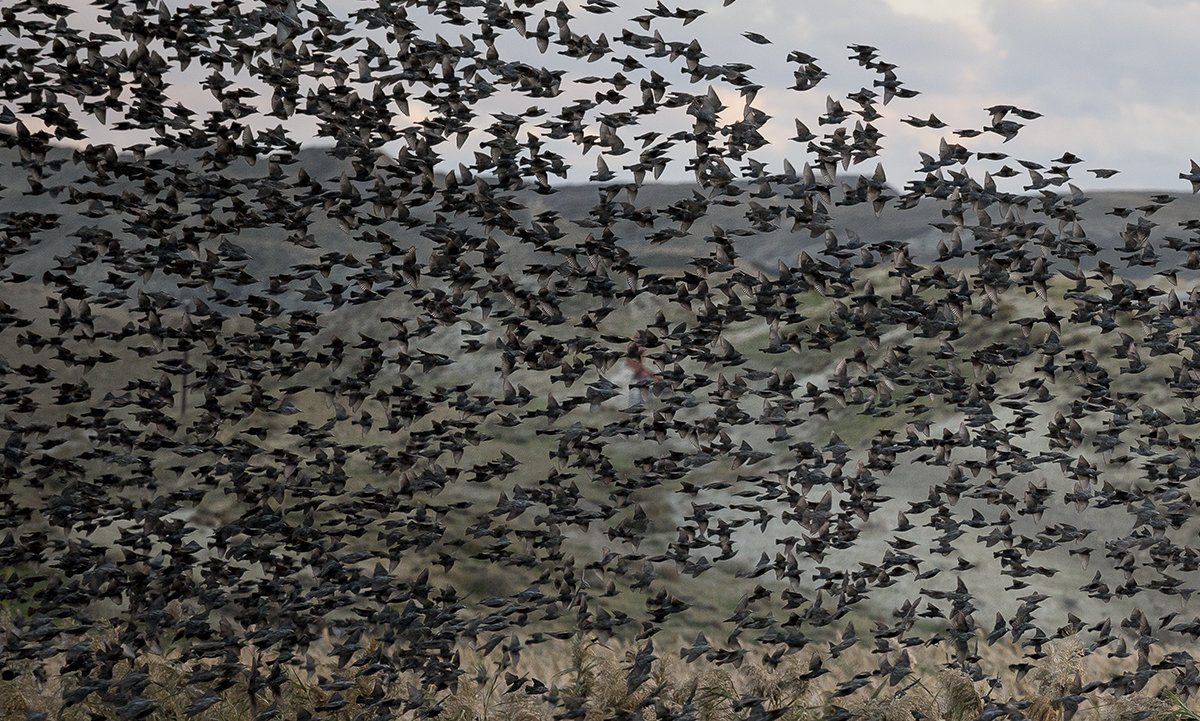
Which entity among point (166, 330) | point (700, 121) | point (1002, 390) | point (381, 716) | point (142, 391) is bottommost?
point (1002, 390)

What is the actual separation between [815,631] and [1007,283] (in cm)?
1600

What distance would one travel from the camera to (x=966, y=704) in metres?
13.1

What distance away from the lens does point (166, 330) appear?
13.1 m

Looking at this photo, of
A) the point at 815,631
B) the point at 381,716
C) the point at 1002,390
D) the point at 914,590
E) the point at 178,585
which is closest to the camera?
the point at 381,716

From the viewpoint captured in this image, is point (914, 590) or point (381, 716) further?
point (914, 590)

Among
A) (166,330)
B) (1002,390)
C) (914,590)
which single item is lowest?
(914,590)

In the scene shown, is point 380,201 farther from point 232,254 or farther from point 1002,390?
point 1002,390

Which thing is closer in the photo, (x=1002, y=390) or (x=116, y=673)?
(x=116, y=673)

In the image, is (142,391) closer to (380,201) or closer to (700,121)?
(380,201)

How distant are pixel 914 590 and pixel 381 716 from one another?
2287 cm

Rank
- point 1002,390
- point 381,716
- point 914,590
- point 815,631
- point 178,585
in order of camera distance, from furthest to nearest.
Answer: point 1002,390, point 914,590, point 815,631, point 178,585, point 381,716

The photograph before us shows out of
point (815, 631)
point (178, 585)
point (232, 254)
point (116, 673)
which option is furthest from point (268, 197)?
point (815, 631)

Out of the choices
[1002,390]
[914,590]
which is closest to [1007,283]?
[914,590]

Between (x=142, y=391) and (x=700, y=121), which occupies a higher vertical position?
(x=700, y=121)
